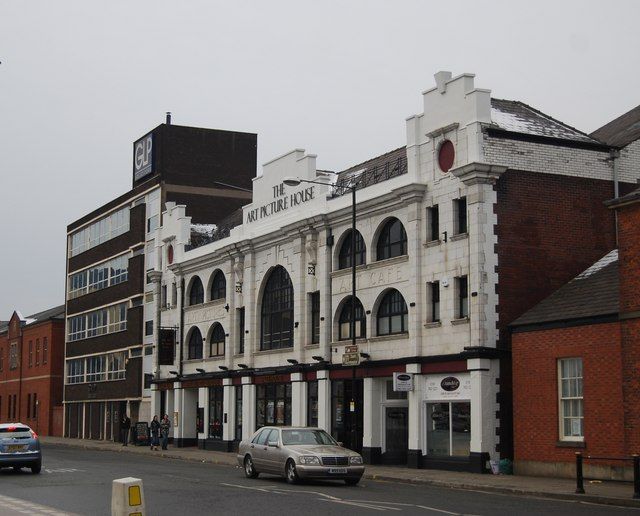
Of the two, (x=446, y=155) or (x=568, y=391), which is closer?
(x=568, y=391)

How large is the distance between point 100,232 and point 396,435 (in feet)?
124

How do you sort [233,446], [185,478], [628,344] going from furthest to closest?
[233,446] < [185,478] < [628,344]

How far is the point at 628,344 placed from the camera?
26.8 m

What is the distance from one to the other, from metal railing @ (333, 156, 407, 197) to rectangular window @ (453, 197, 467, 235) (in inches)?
156

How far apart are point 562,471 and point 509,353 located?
457 cm

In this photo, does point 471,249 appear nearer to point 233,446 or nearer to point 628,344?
point 628,344

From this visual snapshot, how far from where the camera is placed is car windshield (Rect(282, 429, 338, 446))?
27.2 metres

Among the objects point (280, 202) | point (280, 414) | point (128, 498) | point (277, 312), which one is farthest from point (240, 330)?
point (128, 498)

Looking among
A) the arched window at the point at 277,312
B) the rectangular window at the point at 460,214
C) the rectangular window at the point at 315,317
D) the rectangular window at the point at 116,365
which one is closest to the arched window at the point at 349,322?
the rectangular window at the point at 315,317

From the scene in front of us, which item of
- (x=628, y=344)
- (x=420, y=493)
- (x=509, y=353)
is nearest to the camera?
(x=420, y=493)

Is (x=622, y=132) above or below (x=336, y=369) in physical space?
above

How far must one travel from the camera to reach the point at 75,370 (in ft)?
241

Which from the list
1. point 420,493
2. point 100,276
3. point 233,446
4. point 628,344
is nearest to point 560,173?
point 628,344

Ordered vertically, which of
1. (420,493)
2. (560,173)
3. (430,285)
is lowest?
(420,493)
